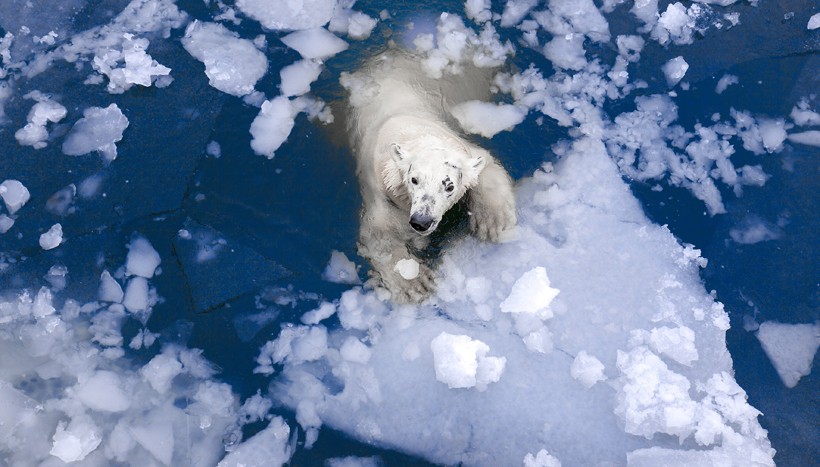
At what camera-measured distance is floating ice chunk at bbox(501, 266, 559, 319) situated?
4.13 meters

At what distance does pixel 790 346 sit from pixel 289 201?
3.35 metres

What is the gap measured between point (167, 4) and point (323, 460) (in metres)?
3.48

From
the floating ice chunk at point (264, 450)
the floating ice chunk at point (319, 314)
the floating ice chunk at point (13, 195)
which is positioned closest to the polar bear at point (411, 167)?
the floating ice chunk at point (319, 314)

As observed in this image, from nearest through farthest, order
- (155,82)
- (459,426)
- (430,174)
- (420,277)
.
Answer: (430,174) < (459,426) < (420,277) < (155,82)

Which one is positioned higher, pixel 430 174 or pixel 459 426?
pixel 430 174

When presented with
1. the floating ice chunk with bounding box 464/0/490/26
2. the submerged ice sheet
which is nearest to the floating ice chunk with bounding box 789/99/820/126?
the submerged ice sheet

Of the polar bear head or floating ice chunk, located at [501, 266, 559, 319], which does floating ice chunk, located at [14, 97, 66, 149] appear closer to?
the polar bear head

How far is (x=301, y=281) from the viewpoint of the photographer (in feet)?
14.0

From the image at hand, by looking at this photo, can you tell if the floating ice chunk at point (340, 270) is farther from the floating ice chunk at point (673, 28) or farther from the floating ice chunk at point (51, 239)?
the floating ice chunk at point (673, 28)

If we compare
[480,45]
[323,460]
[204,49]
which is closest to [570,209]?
[480,45]

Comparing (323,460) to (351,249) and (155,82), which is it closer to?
(351,249)

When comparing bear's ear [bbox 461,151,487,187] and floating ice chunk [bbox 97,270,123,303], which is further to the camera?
floating ice chunk [bbox 97,270,123,303]

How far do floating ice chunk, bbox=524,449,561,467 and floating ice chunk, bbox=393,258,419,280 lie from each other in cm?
130

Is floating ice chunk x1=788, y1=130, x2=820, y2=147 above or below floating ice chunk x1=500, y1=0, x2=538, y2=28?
below
